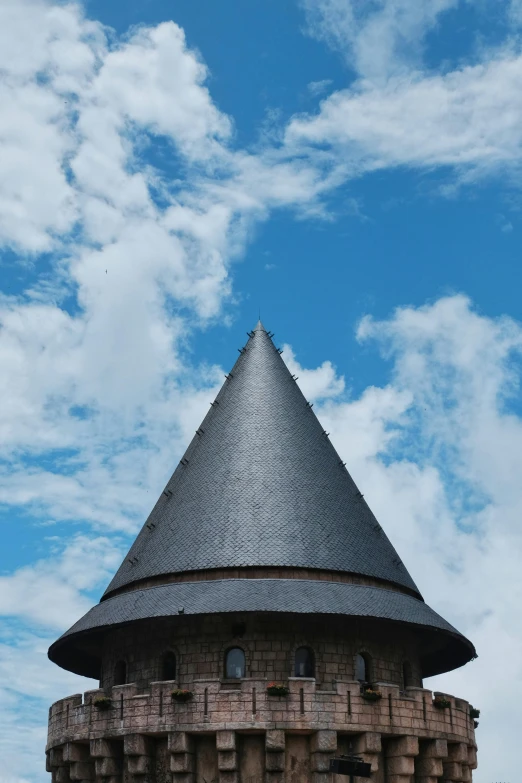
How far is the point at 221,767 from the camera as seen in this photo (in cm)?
2466

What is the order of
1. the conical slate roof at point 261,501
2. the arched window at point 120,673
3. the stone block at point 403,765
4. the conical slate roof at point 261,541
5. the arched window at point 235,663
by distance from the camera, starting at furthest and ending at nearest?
the conical slate roof at point 261,501 → the arched window at point 120,673 → the conical slate roof at point 261,541 → the arched window at point 235,663 → the stone block at point 403,765

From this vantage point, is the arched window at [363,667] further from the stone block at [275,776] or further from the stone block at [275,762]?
the stone block at [275,776]

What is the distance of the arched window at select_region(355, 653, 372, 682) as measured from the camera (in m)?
27.0

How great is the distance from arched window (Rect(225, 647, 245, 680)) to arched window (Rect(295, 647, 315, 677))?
49.0 inches

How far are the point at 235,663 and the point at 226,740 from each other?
2.24m

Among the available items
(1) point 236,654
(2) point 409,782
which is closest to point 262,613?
(1) point 236,654

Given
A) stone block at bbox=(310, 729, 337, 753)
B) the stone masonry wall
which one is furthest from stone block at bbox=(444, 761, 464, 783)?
stone block at bbox=(310, 729, 337, 753)

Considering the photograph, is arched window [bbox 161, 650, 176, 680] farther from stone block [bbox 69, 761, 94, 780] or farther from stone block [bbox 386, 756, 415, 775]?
stone block [bbox 386, 756, 415, 775]

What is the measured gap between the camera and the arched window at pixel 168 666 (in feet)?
88.4

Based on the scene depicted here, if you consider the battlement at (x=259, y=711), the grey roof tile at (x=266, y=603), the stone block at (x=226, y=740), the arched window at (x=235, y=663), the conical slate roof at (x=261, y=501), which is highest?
the conical slate roof at (x=261, y=501)

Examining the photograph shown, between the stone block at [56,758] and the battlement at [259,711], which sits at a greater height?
the battlement at [259,711]

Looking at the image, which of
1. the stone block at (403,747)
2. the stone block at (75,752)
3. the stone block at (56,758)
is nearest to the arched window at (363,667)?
the stone block at (403,747)

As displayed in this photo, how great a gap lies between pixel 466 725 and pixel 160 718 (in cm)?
772

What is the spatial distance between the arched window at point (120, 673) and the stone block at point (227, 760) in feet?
14.1
